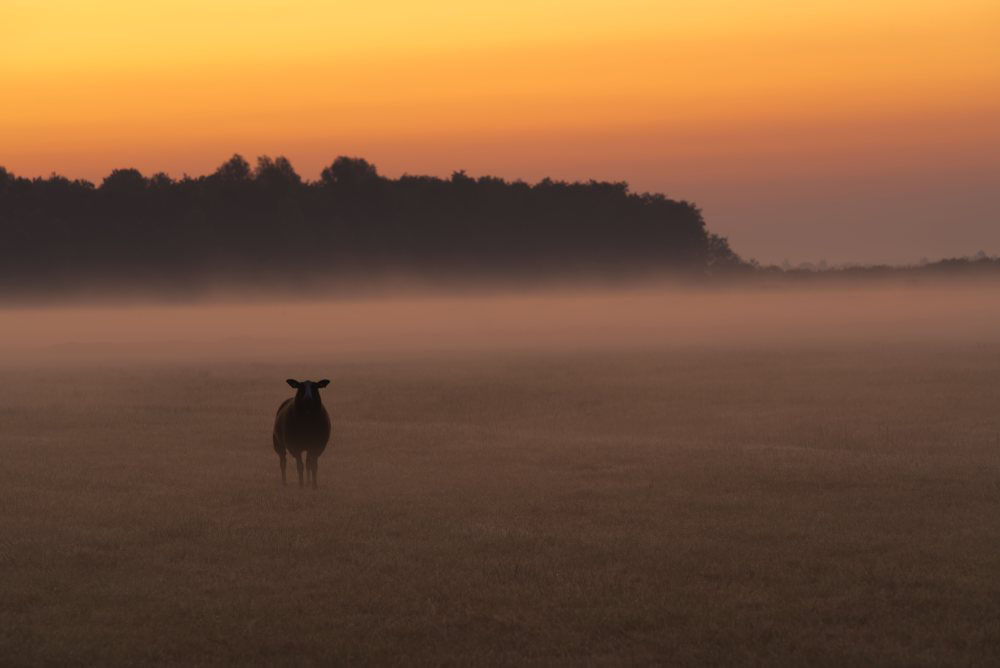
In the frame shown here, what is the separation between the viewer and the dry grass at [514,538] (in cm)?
1165

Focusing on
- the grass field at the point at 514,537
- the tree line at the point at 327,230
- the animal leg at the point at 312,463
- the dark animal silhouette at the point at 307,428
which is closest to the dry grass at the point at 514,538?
the grass field at the point at 514,537

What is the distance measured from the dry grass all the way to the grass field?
50 mm

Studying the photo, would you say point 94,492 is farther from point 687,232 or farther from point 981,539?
point 687,232

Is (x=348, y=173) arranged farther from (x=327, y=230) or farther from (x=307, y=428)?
(x=307, y=428)

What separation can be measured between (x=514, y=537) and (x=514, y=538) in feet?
0.18

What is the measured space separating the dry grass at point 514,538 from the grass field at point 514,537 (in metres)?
0.05

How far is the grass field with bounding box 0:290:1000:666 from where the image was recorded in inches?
459

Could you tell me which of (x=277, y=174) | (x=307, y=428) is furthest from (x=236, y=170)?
(x=307, y=428)

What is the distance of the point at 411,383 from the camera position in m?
42.2

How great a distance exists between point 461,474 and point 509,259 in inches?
5740

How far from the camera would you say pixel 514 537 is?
1598 centimetres

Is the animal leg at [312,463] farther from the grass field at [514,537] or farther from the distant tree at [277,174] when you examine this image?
the distant tree at [277,174]

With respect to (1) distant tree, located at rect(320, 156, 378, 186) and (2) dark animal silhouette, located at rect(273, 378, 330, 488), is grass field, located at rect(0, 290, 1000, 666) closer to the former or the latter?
(2) dark animal silhouette, located at rect(273, 378, 330, 488)

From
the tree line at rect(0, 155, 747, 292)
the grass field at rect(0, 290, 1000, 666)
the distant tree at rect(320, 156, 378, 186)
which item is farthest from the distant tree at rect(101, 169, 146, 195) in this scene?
the grass field at rect(0, 290, 1000, 666)
